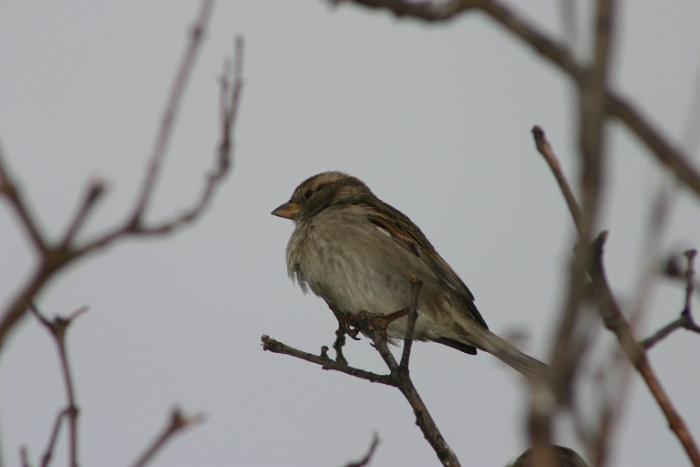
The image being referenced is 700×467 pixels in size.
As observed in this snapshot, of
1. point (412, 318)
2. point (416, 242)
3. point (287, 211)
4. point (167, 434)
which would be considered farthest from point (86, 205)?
point (287, 211)

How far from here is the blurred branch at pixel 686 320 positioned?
7.83 feet

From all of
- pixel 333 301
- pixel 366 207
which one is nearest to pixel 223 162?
pixel 333 301

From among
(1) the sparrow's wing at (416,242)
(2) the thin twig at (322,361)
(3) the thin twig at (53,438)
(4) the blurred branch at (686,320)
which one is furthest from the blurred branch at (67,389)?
(1) the sparrow's wing at (416,242)

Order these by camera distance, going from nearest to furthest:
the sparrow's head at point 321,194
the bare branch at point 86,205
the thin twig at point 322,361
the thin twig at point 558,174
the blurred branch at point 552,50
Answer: the bare branch at point 86,205 → the blurred branch at point 552,50 → the thin twig at point 558,174 → the thin twig at point 322,361 → the sparrow's head at point 321,194

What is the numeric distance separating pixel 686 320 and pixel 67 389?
1.93 metres

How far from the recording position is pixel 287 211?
7.99 meters

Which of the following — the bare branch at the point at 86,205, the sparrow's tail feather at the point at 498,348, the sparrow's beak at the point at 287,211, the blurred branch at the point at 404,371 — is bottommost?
the sparrow's tail feather at the point at 498,348

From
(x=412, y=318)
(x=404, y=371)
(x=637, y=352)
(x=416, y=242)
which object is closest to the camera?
(x=637, y=352)

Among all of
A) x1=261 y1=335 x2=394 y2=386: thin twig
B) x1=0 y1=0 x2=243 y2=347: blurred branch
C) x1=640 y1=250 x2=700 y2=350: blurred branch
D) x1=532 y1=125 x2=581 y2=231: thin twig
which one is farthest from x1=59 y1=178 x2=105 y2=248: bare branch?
x1=261 y1=335 x2=394 y2=386: thin twig

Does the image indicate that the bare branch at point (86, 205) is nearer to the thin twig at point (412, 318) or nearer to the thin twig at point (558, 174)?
the thin twig at point (558, 174)

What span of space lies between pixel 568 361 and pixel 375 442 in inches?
96.1

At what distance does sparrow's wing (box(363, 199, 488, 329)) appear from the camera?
698 cm

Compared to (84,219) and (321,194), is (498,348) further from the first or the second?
(84,219)

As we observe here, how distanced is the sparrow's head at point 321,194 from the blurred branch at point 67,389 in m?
5.32
